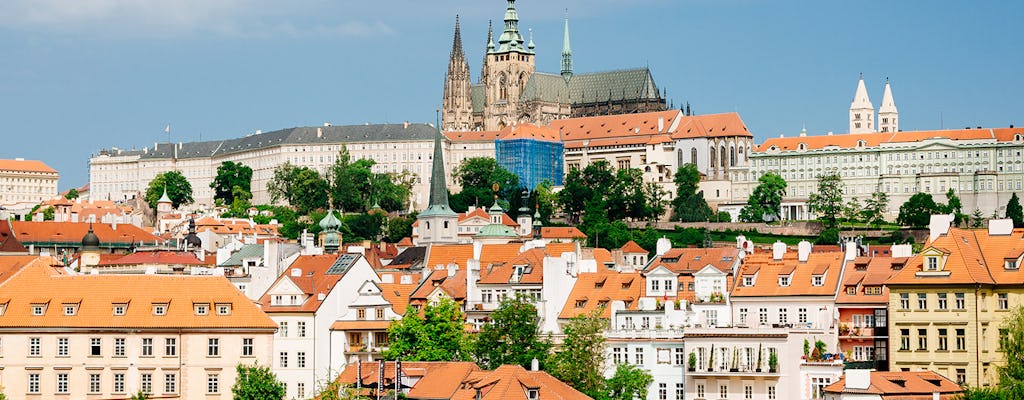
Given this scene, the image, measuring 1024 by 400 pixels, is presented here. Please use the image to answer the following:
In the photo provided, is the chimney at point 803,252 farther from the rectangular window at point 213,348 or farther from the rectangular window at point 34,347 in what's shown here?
the rectangular window at point 34,347

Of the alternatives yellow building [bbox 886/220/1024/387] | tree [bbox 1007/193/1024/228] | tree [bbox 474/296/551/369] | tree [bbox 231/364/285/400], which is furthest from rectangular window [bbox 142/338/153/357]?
tree [bbox 1007/193/1024/228]


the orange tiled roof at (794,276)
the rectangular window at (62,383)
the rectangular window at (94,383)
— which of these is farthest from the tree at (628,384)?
the rectangular window at (62,383)

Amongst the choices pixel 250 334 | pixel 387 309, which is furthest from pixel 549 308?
pixel 250 334

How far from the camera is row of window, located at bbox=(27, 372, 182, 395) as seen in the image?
71812 mm

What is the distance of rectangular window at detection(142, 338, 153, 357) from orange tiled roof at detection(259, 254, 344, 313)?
6.97 metres

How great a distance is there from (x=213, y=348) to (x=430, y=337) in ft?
27.5

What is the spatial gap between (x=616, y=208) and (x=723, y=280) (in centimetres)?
12080

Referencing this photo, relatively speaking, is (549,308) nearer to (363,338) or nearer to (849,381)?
(363,338)

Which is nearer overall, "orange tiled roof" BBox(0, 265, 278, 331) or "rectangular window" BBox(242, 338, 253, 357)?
"orange tiled roof" BBox(0, 265, 278, 331)

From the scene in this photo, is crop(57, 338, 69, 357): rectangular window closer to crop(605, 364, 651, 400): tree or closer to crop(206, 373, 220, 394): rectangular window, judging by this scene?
crop(206, 373, 220, 394): rectangular window

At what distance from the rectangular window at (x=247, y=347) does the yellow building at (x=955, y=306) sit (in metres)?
24.5

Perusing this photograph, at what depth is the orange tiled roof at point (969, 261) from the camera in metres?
65.4

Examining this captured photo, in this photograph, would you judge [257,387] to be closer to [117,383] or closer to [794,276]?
[117,383]

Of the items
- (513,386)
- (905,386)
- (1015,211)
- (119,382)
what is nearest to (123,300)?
(119,382)
